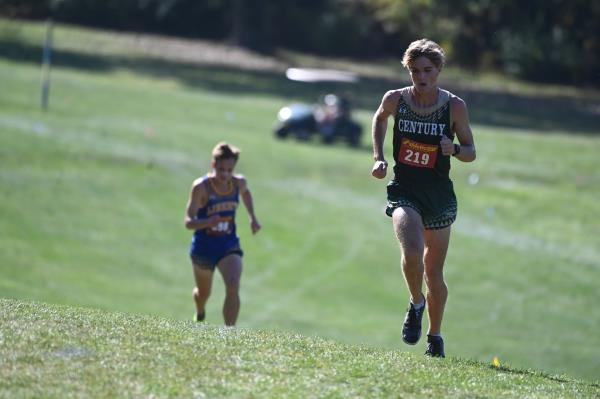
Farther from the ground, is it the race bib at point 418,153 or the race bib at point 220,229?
the race bib at point 418,153

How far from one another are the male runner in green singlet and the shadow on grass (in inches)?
1535

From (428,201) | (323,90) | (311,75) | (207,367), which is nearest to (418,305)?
(428,201)

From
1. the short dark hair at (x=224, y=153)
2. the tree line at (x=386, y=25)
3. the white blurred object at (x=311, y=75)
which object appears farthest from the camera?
the tree line at (x=386, y=25)

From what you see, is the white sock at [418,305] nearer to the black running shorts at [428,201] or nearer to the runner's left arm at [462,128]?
Answer: the black running shorts at [428,201]

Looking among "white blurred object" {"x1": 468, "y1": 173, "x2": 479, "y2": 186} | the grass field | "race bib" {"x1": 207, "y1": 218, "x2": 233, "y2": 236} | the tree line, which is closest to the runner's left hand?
"race bib" {"x1": 207, "y1": 218, "x2": 233, "y2": 236}

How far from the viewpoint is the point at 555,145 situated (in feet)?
144

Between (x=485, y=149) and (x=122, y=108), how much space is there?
501 inches

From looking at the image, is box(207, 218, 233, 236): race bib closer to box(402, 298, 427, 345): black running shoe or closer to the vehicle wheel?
box(402, 298, 427, 345): black running shoe

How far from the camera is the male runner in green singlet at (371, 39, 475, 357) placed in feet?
31.1

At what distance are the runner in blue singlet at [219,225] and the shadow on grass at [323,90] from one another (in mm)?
36165

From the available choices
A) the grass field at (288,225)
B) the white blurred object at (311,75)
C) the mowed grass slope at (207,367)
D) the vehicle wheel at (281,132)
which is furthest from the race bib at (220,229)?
the white blurred object at (311,75)

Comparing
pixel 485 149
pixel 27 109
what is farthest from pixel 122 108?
pixel 485 149

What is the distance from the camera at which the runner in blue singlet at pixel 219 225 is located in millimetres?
12844

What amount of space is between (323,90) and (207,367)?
46.3 metres
